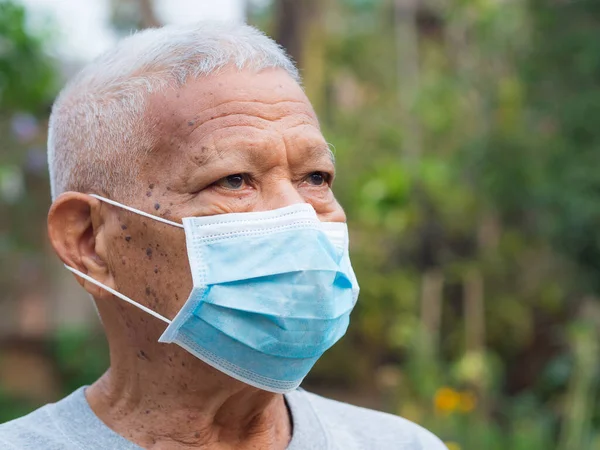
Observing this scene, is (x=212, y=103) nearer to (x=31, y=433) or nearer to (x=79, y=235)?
(x=79, y=235)

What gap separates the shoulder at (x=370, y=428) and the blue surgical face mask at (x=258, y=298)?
355 mm

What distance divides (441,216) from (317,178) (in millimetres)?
6792

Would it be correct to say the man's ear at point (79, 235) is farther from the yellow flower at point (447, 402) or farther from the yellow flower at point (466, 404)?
the yellow flower at point (466, 404)

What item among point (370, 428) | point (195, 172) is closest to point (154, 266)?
point (195, 172)

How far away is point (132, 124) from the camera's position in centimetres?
198

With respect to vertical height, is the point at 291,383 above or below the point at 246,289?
below

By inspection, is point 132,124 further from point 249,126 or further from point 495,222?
point 495,222

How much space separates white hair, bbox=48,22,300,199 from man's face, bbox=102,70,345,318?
3 centimetres

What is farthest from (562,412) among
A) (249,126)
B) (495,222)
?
(249,126)

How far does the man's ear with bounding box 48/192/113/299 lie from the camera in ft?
6.70

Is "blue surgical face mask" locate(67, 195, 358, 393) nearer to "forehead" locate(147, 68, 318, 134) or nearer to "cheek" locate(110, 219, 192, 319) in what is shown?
"cheek" locate(110, 219, 192, 319)

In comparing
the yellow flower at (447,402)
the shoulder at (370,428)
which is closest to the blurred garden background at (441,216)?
the yellow flower at (447,402)

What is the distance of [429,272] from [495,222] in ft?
3.48

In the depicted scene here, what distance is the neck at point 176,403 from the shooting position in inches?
77.7
